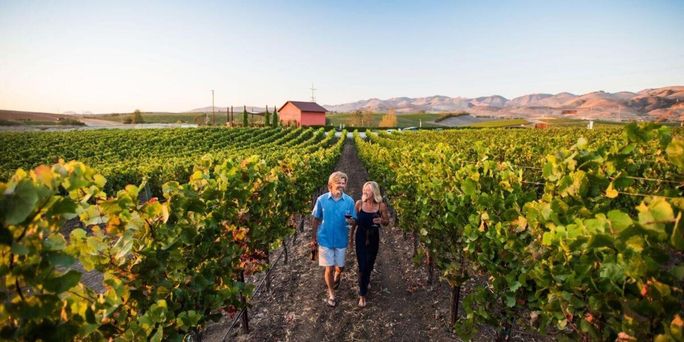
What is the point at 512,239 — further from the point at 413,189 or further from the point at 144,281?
the point at 413,189

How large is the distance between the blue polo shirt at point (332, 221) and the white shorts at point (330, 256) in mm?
92

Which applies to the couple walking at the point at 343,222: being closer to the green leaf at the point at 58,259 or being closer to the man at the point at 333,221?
the man at the point at 333,221

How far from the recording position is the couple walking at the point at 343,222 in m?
5.69

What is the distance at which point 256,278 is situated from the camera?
7273 millimetres

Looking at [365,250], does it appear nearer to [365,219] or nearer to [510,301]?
[365,219]

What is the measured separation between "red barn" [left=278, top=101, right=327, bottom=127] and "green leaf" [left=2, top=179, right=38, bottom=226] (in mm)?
68851

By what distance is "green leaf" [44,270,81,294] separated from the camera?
1691mm

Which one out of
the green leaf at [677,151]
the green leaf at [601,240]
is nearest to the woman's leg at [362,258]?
the green leaf at [601,240]

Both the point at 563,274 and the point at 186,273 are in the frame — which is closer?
the point at 563,274

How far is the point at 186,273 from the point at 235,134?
4850 centimetres

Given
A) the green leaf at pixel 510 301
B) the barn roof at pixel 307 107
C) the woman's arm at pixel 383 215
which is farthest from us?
the barn roof at pixel 307 107

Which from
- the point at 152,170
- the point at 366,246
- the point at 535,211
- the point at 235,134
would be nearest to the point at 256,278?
the point at 366,246

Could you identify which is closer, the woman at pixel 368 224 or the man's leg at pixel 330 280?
the woman at pixel 368 224

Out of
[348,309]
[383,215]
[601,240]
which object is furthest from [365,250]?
[601,240]
